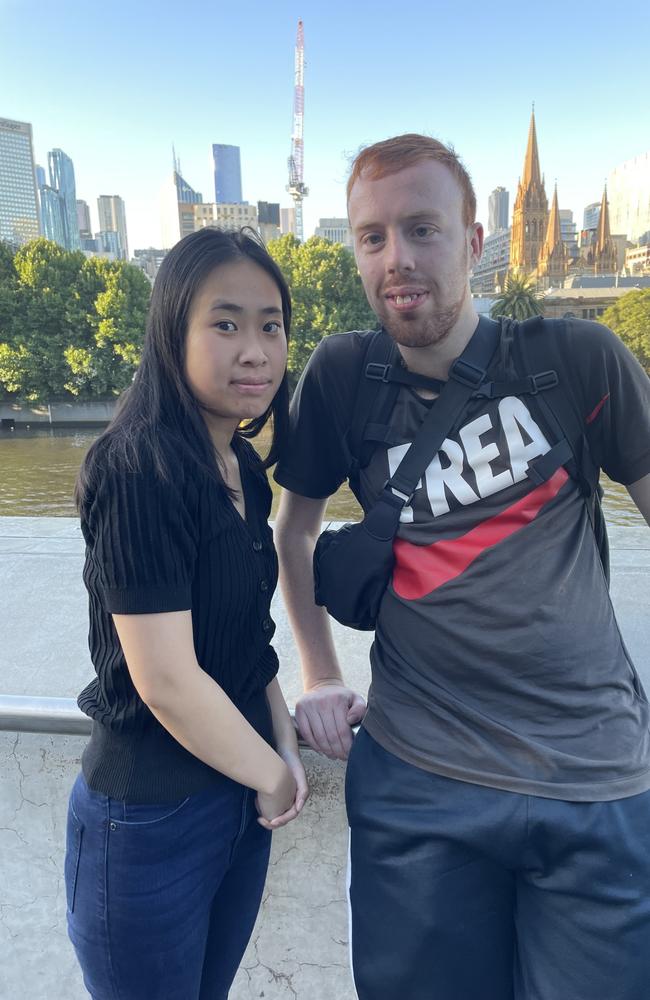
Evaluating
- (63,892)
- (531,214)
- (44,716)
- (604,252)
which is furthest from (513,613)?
(604,252)

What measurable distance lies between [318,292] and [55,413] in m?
13.1

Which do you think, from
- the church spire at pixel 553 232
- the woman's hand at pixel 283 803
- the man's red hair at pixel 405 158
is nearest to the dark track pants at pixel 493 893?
the woman's hand at pixel 283 803

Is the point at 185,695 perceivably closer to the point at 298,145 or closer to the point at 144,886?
the point at 144,886

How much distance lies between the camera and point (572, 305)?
57.4m

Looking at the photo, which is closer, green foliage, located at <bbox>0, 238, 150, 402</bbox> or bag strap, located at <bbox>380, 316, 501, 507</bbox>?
bag strap, located at <bbox>380, 316, 501, 507</bbox>

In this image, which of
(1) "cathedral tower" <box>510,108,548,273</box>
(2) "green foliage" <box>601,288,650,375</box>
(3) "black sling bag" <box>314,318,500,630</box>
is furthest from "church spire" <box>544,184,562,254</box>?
(3) "black sling bag" <box>314,318,500,630</box>

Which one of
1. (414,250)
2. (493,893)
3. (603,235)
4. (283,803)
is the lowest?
(493,893)

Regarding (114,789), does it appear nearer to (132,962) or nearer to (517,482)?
(132,962)

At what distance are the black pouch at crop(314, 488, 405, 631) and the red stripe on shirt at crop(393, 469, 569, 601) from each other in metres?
0.05

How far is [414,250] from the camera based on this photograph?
1.48m

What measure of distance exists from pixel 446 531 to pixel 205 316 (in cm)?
62

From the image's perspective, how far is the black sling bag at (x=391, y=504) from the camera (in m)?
1.43

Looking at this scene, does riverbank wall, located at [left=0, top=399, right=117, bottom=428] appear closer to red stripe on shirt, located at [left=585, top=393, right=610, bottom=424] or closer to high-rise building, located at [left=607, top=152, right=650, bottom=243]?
red stripe on shirt, located at [left=585, top=393, right=610, bottom=424]

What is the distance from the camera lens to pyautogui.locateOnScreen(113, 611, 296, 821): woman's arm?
1.13m
